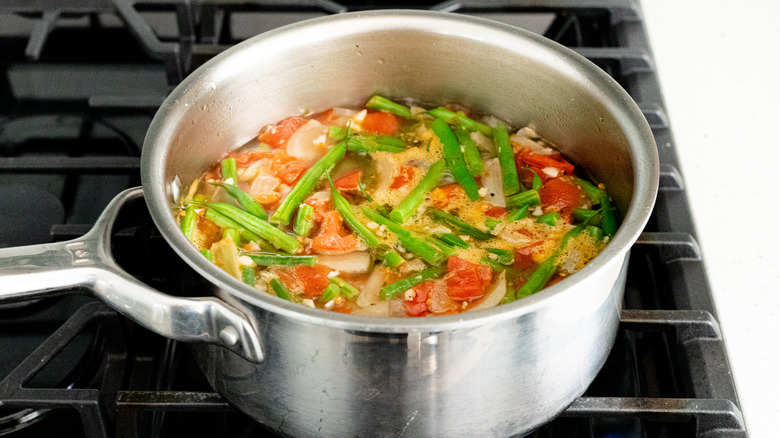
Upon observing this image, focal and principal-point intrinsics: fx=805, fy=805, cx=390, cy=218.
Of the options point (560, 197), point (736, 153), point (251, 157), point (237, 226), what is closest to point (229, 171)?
point (251, 157)

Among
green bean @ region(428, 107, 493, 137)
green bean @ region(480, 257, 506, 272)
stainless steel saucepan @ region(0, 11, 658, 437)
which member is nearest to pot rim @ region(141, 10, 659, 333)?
stainless steel saucepan @ region(0, 11, 658, 437)

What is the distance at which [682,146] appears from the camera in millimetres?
1659

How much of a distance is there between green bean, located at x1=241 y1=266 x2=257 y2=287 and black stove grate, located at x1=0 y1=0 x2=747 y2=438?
0.11 meters

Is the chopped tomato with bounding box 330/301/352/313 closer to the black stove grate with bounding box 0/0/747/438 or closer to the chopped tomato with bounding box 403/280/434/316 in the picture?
the chopped tomato with bounding box 403/280/434/316

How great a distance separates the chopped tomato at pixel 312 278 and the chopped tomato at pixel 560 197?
0.42 meters

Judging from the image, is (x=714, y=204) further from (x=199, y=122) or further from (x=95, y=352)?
(x=95, y=352)

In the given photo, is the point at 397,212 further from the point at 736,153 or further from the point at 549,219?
the point at 736,153

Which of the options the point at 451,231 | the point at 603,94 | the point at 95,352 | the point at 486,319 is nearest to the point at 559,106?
the point at 603,94

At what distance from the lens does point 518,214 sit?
4.53 ft

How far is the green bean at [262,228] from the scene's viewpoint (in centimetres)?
133

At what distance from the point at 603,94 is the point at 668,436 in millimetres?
543

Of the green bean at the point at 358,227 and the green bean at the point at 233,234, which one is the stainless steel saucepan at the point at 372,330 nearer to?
the green bean at the point at 233,234

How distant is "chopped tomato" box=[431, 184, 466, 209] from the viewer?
1426mm

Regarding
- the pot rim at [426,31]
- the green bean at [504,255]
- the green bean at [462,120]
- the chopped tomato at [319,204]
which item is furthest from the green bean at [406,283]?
the green bean at [462,120]
